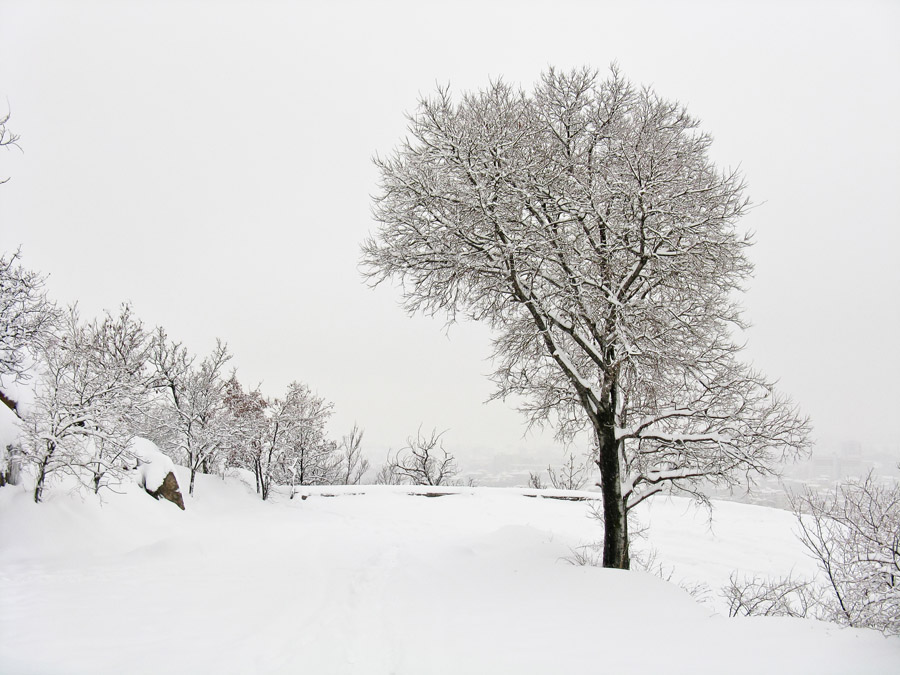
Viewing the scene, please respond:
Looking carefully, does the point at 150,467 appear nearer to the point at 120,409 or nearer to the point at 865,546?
the point at 120,409

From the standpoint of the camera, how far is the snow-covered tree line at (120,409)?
8.47 m

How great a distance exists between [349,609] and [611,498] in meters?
4.45

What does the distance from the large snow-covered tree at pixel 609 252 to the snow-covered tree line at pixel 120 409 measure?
275 inches

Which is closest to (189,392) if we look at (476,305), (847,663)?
(476,305)

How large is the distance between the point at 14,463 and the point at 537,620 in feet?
33.1

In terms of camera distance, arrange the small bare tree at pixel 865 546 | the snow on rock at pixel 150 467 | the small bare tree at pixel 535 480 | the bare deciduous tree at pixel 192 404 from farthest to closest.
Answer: the small bare tree at pixel 535 480
the bare deciduous tree at pixel 192 404
the snow on rock at pixel 150 467
the small bare tree at pixel 865 546

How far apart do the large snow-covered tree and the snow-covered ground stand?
215 centimetres

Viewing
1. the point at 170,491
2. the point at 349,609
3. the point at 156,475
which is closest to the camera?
the point at 349,609

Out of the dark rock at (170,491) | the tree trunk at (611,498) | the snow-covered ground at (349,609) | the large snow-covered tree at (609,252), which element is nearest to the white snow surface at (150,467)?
the dark rock at (170,491)

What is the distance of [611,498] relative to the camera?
23.7 ft

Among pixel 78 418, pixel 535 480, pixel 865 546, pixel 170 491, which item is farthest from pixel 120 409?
pixel 535 480

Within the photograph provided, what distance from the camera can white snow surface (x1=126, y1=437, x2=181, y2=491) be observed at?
12.3m

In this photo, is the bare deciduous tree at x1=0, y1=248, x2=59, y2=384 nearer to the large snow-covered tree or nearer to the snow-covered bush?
the large snow-covered tree

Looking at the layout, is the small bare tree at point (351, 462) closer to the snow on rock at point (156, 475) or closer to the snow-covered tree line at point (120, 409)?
the snow-covered tree line at point (120, 409)
